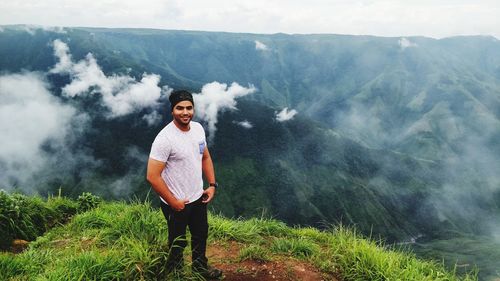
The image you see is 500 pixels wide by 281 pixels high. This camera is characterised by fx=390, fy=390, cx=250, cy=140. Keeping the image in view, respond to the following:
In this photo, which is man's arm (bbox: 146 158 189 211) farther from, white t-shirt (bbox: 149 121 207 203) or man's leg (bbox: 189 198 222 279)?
man's leg (bbox: 189 198 222 279)

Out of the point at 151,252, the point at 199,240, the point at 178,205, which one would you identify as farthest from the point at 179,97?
the point at 151,252

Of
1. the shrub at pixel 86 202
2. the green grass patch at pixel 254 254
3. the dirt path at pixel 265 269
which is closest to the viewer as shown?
the dirt path at pixel 265 269

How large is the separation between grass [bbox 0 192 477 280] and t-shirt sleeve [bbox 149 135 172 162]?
160 cm

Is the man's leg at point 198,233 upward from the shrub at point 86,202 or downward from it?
upward

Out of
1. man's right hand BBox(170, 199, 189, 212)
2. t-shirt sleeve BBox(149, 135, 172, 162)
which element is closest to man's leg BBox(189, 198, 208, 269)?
man's right hand BBox(170, 199, 189, 212)

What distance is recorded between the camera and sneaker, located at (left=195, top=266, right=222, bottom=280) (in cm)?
677

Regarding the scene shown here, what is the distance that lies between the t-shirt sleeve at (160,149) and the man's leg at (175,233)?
0.94 metres

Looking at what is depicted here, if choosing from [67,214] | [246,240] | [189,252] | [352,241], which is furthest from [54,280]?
[67,214]

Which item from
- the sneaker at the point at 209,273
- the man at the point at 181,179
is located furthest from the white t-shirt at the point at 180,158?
the sneaker at the point at 209,273

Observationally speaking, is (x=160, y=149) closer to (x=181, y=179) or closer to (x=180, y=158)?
(x=180, y=158)

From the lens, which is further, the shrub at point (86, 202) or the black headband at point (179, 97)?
the shrub at point (86, 202)

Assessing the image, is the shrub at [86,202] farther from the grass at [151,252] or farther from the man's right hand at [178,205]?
the man's right hand at [178,205]

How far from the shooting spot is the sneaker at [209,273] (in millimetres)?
6771

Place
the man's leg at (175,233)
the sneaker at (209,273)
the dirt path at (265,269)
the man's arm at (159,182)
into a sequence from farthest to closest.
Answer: the dirt path at (265,269) → the sneaker at (209,273) → the man's leg at (175,233) → the man's arm at (159,182)
